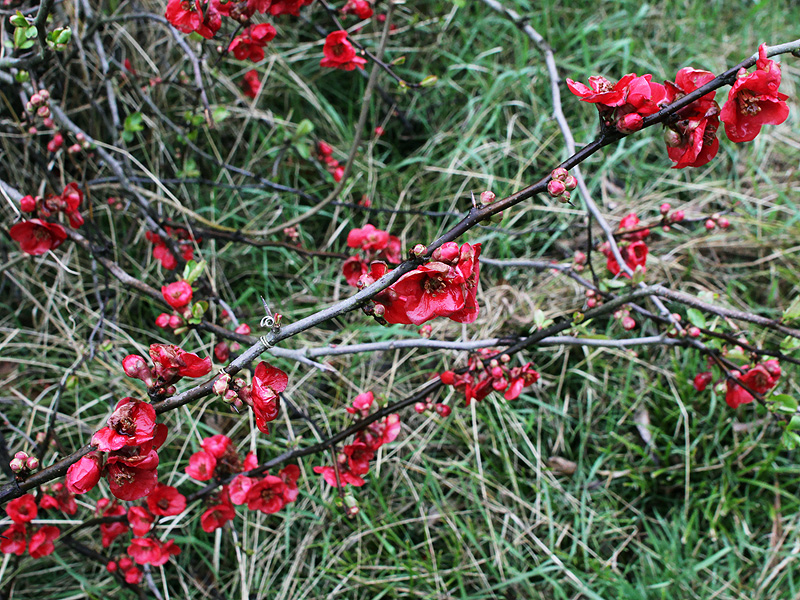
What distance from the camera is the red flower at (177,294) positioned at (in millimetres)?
1404

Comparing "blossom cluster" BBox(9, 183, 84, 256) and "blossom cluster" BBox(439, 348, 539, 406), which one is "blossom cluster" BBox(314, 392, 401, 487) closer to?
"blossom cluster" BBox(439, 348, 539, 406)

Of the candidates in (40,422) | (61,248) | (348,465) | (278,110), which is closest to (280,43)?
(278,110)

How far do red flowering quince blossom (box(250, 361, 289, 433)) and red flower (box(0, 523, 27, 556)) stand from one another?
104 cm

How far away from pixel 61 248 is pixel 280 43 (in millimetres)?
1380

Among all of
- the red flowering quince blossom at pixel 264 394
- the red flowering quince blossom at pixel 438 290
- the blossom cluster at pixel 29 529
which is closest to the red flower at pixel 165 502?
the blossom cluster at pixel 29 529

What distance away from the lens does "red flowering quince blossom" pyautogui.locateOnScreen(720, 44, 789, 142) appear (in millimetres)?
897

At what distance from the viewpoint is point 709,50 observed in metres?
3.08

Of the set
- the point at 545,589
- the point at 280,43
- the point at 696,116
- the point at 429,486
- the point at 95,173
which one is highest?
the point at 696,116

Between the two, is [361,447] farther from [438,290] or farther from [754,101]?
[754,101]

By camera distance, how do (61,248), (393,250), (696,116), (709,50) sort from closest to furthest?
1. (696,116)
2. (393,250)
3. (61,248)
4. (709,50)

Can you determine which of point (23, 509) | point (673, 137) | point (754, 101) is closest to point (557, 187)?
point (673, 137)

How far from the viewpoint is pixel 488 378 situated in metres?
1.48

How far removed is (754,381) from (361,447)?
1103mm

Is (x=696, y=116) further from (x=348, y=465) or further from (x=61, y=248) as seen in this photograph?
(x=61, y=248)
